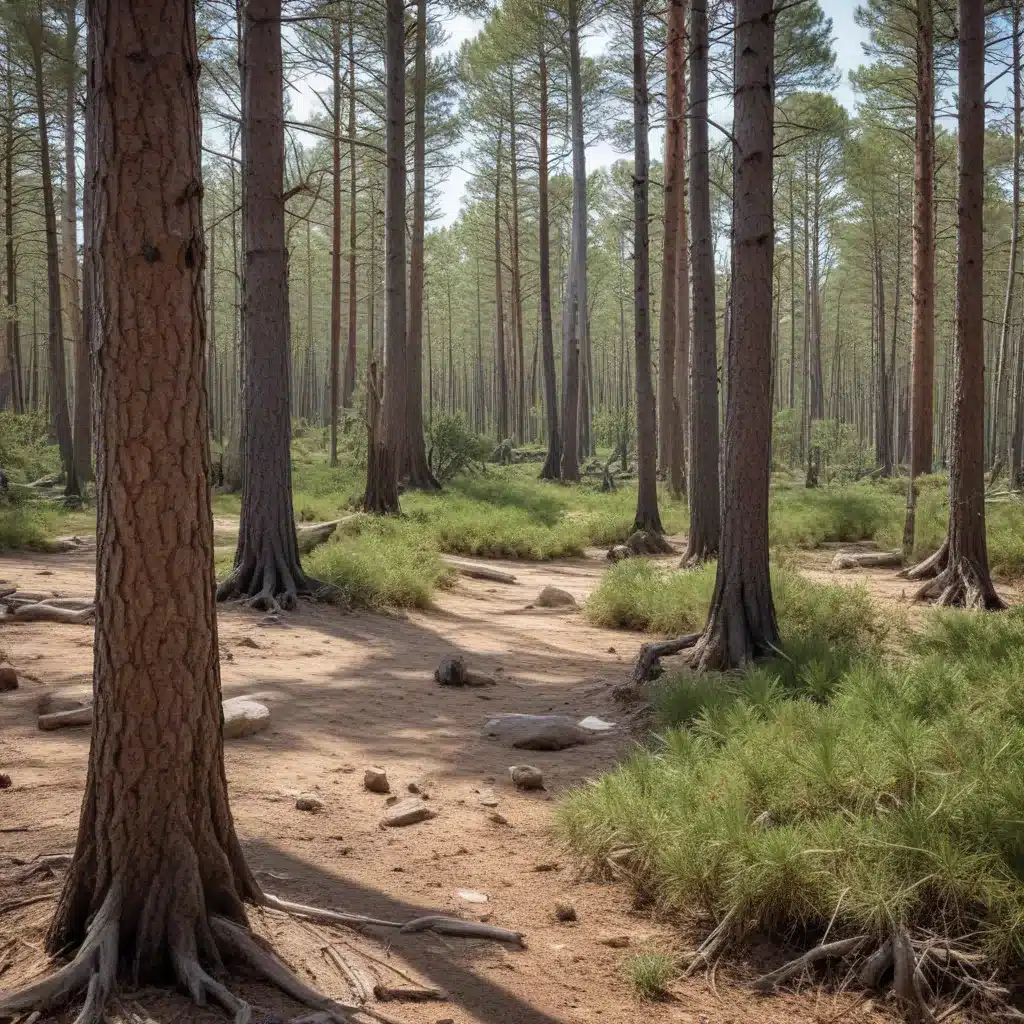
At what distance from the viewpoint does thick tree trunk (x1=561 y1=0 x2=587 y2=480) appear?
66.1 feet

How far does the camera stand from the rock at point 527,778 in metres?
4.78

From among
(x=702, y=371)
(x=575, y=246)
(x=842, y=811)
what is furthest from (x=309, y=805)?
(x=575, y=246)

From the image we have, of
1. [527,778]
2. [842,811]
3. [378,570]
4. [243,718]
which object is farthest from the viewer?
[378,570]

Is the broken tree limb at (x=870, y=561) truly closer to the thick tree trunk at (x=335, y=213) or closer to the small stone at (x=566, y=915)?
the small stone at (x=566, y=915)

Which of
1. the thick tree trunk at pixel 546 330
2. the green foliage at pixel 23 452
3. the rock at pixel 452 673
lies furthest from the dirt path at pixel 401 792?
the thick tree trunk at pixel 546 330

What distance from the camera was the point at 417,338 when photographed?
19.0m

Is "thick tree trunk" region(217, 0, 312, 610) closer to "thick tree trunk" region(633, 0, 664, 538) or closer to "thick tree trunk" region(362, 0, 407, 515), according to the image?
"thick tree trunk" region(362, 0, 407, 515)

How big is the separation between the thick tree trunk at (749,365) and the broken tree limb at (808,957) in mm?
3299

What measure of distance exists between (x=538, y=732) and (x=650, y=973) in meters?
2.52

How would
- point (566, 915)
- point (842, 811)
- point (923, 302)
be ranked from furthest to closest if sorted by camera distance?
1. point (923, 302)
2. point (842, 811)
3. point (566, 915)

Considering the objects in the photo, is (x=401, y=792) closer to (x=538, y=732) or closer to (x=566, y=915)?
(x=538, y=732)

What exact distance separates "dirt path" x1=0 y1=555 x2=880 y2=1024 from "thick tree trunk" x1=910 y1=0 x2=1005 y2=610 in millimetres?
3658

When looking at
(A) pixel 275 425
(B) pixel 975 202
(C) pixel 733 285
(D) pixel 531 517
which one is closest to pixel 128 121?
(C) pixel 733 285

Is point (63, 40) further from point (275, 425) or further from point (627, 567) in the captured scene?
point (627, 567)
